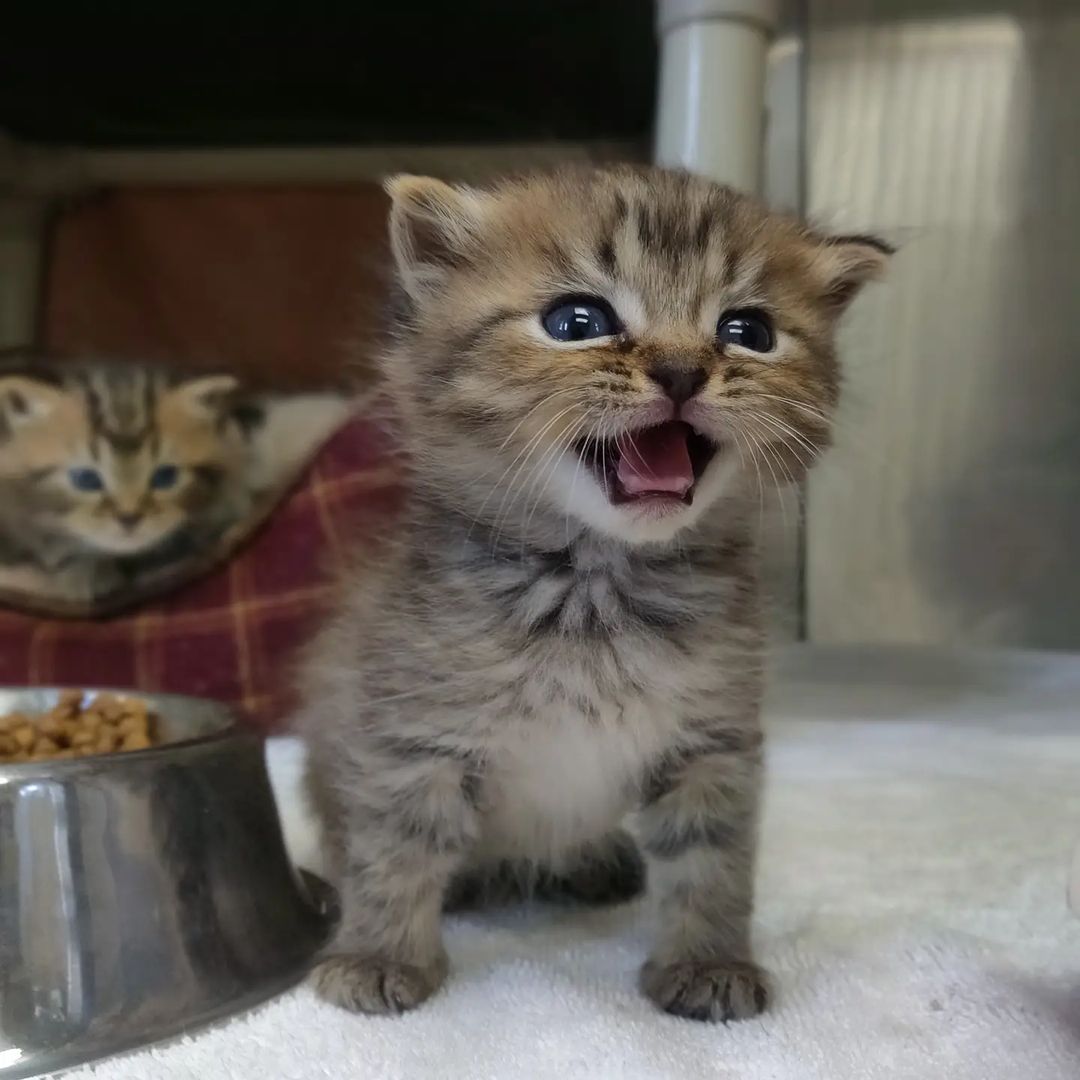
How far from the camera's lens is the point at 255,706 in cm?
159

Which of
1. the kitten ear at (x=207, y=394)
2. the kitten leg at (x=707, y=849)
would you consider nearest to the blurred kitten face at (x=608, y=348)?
the kitten leg at (x=707, y=849)

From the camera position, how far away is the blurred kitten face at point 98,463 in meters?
1.75

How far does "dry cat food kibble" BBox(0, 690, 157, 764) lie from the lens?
919 millimetres

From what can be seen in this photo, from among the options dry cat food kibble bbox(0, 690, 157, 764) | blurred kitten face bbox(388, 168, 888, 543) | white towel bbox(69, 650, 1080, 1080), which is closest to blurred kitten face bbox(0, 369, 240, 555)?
white towel bbox(69, 650, 1080, 1080)

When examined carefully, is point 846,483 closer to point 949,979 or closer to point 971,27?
point 971,27

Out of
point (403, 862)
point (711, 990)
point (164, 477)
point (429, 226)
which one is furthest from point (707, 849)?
point (164, 477)

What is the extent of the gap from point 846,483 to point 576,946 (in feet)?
4.42

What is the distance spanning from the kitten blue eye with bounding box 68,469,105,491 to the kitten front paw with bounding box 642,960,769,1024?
1.27 m

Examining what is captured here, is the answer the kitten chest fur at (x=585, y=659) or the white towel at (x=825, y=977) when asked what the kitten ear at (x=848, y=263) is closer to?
the kitten chest fur at (x=585, y=659)

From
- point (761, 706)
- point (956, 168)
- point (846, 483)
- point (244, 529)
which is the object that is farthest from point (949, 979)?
point (956, 168)

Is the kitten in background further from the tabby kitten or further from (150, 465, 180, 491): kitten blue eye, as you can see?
the tabby kitten

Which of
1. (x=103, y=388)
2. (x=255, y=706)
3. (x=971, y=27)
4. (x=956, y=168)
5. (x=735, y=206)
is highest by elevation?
(x=971, y=27)

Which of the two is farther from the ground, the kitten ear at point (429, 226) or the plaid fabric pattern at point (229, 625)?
the kitten ear at point (429, 226)

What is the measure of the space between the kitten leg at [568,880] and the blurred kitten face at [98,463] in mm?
992
